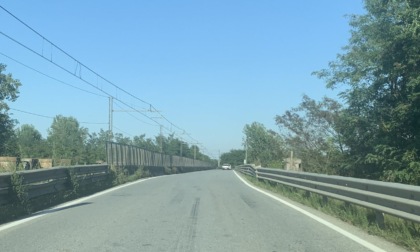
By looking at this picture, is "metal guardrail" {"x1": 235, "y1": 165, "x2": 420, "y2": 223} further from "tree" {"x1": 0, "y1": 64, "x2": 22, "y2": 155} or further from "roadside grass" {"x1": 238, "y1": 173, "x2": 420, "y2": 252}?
"tree" {"x1": 0, "y1": 64, "x2": 22, "y2": 155}

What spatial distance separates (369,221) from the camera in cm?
961

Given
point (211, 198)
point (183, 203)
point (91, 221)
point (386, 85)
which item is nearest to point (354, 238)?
point (91, 221)

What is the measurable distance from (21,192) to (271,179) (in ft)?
38.7

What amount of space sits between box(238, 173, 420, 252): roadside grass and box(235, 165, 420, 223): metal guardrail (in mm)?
296

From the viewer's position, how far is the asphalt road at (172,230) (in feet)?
24.6

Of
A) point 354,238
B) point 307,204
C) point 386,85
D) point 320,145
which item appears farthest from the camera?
point 320,145

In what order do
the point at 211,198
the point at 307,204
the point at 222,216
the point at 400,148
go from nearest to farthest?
the point at 222,216 → the point at 307,204 → the point at 211,198 → the point at 400,148

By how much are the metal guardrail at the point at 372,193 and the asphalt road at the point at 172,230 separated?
0.84 metres

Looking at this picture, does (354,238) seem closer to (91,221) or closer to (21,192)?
(91,221)

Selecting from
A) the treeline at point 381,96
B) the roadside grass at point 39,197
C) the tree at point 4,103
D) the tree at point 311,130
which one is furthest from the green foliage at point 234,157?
the roadside grass at point 39,197

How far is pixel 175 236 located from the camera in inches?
325

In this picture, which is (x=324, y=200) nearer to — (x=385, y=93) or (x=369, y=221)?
(x=369, y=221)

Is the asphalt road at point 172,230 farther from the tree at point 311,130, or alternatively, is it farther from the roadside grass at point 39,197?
the tree at point 311,130

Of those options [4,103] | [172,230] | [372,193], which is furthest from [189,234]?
[4,103]
